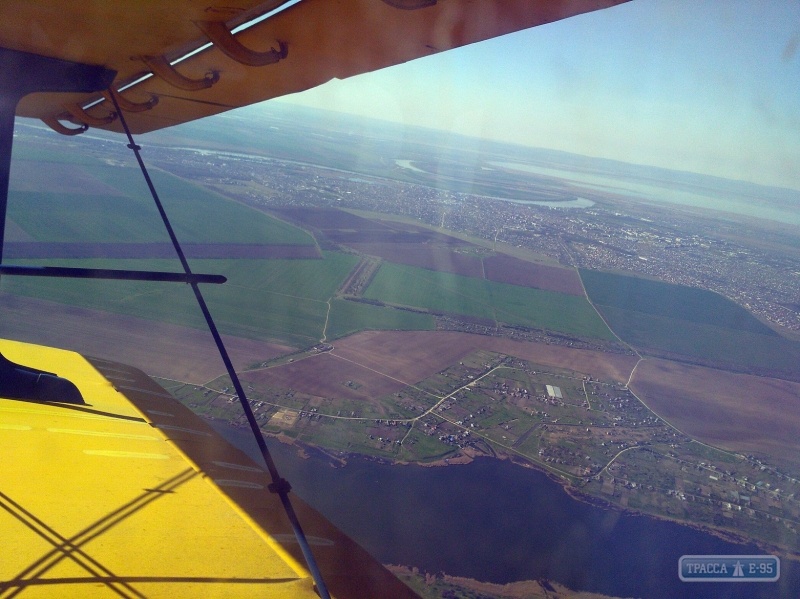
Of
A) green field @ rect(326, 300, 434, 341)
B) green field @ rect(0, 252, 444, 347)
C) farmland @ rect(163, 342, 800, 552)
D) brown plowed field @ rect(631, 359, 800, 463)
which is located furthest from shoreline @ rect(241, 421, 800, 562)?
green field @ rect(326, 300, 434, 341)

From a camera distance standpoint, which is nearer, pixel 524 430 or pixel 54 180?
pixel 524 430

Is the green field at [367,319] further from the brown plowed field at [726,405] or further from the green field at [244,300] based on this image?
the brown plowed field at [726,405]

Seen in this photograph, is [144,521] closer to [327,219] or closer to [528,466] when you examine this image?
[528,466]

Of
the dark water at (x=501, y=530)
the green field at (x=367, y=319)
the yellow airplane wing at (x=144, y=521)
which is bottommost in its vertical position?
the dark water at (x=501, y=530)

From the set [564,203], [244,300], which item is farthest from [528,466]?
[564,203]

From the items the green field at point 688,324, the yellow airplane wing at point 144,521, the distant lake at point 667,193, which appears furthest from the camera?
the distant lake at point 667,193

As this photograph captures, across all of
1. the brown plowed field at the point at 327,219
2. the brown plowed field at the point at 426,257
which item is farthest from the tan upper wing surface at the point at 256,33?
the brown plowed field at the point at 327,219

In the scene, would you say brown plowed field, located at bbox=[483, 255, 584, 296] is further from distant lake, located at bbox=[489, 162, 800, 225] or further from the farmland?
distant lake, located at bbox=[489, 162, 800, 225]
